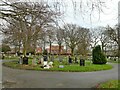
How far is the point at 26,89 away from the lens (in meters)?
10.9

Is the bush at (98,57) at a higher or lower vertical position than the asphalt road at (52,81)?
higher

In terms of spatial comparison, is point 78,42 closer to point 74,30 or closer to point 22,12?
point 74,30

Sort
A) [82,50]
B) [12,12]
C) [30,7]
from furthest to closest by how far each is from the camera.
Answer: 1. [82,50]
2. [12,12]
3. [30,7]

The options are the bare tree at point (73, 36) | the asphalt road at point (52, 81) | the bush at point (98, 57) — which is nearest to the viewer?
the asphalt road at point (52, 81)

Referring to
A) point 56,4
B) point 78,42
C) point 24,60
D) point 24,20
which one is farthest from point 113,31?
point 56,4

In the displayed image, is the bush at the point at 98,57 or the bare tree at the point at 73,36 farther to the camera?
the bare tree at the point at 73,36

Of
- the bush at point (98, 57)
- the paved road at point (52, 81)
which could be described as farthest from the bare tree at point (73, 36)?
the paved road at point (52, 81)

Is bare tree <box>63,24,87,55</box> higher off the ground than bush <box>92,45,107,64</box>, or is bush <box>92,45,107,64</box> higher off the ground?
bare tree <box>63,24,87,55</box>

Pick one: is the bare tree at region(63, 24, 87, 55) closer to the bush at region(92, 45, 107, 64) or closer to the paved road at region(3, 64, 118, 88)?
the bush at region(92, 45, 107, 64)

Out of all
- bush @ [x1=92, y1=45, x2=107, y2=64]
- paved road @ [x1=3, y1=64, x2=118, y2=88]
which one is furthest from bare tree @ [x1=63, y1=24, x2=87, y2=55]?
paved road @ [x1=3, y1=64, x2=118, y2=88]

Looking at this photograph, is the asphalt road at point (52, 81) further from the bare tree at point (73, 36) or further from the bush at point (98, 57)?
the bare tree at point (73, 36)

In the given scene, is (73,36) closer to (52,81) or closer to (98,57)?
(98,57)

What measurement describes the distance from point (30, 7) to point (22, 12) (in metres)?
0.67

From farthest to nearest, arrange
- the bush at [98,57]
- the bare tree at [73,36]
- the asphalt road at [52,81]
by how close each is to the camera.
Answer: the bare tree at [73,36] < the bush at [98,57] < the asphalt road at [52,81]
